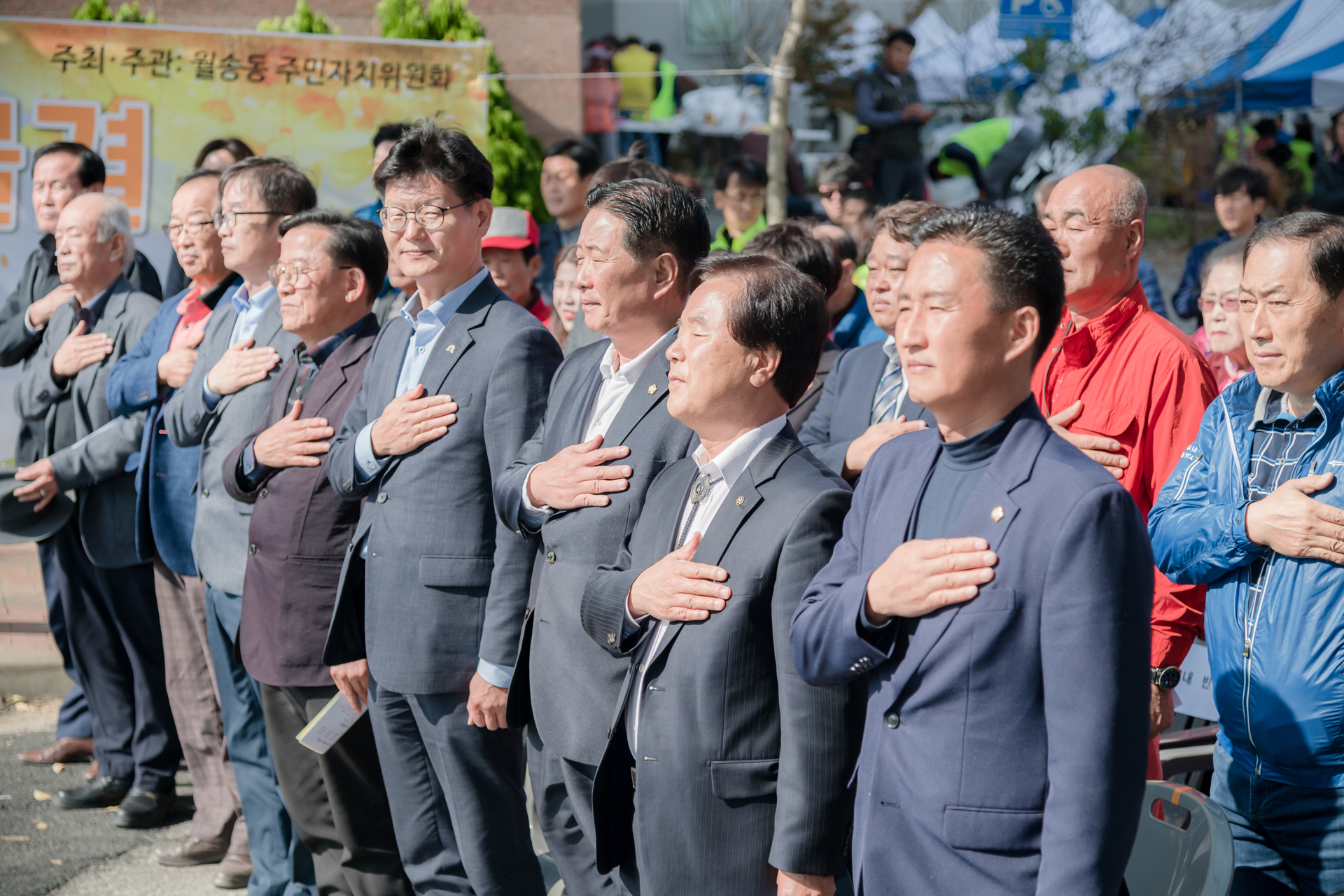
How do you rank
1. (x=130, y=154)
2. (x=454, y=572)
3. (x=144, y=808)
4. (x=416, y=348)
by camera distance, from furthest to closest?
(x=130, y=154) → (x=144, y=808) → (x=416, y=348) → (x=454, y=572)

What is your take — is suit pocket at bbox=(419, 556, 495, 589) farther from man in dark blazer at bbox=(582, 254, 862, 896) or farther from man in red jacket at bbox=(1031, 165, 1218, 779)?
man in red jacket at bbox=(1031, 165, 1218, 779)

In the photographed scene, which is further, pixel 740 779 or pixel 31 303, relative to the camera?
pixel 31 303

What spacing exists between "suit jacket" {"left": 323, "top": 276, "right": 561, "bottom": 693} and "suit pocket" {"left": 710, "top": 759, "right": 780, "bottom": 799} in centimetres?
100

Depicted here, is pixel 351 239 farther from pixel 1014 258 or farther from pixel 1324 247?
pixel 1324 247

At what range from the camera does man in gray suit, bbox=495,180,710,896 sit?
2.76 m

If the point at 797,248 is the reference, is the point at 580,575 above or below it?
below

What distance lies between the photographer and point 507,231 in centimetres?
506

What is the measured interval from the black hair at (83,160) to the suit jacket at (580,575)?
378cm

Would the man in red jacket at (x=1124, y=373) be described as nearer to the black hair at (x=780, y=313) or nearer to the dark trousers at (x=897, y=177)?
the black hair at (x=780, y=313)

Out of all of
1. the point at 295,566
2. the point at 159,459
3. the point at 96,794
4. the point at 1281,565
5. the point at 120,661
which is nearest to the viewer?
the point at 1281,565

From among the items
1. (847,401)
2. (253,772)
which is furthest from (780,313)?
(253,772)

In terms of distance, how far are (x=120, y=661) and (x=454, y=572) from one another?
2.59m

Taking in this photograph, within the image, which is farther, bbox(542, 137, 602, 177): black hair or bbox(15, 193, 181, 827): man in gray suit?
bbox(542, 137, 602, 177): black hair

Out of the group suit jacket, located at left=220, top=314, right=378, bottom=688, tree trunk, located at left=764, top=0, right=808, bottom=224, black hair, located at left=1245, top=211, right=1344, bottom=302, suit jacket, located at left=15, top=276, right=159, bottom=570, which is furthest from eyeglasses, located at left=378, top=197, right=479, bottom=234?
tree trunk, located at left=764, top=0, right=808, bottom=224
